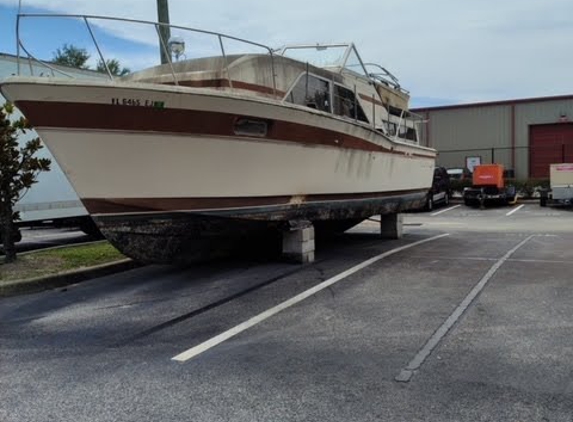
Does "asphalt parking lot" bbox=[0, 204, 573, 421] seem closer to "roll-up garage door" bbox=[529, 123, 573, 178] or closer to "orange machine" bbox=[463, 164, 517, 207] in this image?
"orange machine" bbox=[463, 164, 517, 207]

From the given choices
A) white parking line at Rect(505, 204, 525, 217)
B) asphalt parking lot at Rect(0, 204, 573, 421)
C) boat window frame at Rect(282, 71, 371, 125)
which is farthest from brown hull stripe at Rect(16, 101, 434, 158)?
white parking line at Rect(505, 204, 525, 217)

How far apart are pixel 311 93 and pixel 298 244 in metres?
2.15

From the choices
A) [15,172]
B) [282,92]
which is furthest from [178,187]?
[15,172]

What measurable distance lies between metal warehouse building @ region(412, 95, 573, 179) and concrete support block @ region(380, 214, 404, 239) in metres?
20.1

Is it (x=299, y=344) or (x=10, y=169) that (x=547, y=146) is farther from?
(x=299, y=344)

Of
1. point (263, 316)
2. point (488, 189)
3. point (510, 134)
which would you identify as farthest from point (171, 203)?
point (510, 134)

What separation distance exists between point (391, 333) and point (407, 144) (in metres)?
7.16

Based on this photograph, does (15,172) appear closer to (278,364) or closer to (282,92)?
(282,92)

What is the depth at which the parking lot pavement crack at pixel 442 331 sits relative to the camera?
13.9 ft

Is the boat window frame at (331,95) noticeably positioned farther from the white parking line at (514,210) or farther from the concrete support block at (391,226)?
the white parking line at (514,210)

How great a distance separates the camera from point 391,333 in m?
5.19

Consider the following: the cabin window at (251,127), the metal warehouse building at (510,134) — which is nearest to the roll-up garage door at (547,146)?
the metal warehouse building at (510,134)

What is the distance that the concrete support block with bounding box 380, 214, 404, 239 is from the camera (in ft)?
39.5

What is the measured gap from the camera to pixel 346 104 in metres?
9.48
